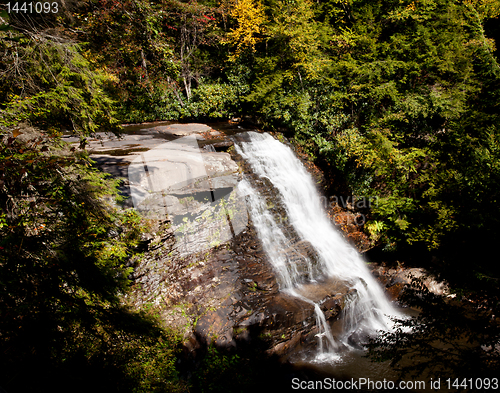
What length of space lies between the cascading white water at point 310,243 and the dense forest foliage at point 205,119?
1473mm

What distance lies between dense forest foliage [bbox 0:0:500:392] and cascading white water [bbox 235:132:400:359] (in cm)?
147

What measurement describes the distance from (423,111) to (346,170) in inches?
144

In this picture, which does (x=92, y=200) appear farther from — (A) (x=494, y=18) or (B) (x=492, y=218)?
(A) (x=494, y=18)

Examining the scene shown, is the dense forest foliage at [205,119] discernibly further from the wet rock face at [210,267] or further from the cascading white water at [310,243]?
the cascading white water at [310,243]

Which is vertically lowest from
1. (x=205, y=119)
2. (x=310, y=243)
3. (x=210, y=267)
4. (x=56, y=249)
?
(x=310, y=243)

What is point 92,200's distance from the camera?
360cm

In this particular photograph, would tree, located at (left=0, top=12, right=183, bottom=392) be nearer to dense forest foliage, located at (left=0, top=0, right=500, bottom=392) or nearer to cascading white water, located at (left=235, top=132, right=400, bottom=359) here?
dense forest foliage, located at (left=0, top=0, right=500, bottom=392)

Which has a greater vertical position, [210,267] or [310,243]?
[210,267]

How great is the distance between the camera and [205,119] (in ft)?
41.5

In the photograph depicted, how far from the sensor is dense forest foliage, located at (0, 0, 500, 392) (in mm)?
2742

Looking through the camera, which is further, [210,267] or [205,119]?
[205,119]

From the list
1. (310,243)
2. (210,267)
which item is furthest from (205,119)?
(210,267)

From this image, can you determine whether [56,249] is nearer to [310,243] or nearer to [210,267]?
[210,267]

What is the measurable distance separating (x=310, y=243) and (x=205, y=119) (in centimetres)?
879
